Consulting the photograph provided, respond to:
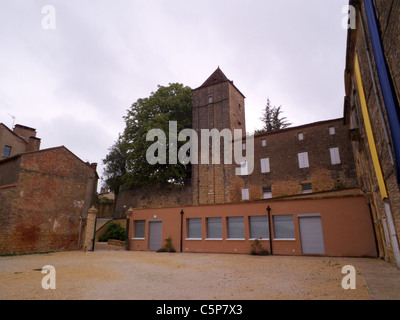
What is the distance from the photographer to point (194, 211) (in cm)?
1869

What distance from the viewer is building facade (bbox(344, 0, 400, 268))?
609 centimetres

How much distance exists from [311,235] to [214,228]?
20.5ft

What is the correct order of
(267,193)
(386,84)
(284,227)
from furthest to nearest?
(267,193) < (284,227) < (386,84)

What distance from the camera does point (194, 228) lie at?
61.2 ft

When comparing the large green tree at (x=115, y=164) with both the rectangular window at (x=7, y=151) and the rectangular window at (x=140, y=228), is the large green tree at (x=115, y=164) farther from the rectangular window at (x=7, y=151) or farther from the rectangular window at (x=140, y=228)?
the rectangular window at (x=140, y=228)

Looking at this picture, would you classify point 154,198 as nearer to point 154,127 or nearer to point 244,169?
point 154,127

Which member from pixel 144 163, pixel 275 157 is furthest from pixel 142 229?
pixel 275 157

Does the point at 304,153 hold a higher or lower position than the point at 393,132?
higher

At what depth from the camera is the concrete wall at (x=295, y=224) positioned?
13.2m

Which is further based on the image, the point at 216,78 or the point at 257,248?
the point at 216,78

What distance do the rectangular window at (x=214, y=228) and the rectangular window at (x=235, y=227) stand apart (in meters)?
0.72

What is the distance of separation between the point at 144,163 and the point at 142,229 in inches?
429

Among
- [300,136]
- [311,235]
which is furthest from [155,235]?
[300,136]
